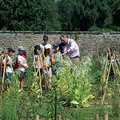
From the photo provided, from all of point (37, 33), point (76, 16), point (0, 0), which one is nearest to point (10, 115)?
point (37, 33)

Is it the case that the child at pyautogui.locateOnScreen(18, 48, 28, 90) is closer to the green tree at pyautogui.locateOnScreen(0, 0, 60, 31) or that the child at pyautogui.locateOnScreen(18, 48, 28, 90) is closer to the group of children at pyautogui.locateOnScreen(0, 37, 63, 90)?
the group of children at pyautogui.locateOnScreen(0, 37, 63, 90)

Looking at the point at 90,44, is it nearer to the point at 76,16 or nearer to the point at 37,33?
the point at 37,33

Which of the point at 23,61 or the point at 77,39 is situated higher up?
the point at 77,39

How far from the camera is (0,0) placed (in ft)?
88.3

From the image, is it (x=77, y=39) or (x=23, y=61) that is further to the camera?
(x=77, y=39)

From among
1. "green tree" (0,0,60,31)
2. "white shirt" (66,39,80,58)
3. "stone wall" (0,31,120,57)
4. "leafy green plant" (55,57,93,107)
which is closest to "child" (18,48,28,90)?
"white shirt" (66,39,80,58)

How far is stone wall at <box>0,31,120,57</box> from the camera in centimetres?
1436

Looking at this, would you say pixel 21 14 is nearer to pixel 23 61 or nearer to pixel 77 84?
pixel 23 61

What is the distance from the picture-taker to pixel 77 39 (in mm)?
14523

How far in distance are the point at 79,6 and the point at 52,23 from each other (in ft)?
22.5

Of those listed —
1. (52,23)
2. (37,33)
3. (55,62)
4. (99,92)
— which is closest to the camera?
(99,92)

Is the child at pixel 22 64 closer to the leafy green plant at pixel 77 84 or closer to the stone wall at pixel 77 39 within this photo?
the leafy green plant at pixel 77 84

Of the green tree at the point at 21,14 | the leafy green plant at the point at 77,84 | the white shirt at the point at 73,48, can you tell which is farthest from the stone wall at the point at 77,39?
the green tree at the point at 21,14

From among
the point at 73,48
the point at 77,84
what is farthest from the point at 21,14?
the point at 77,84
